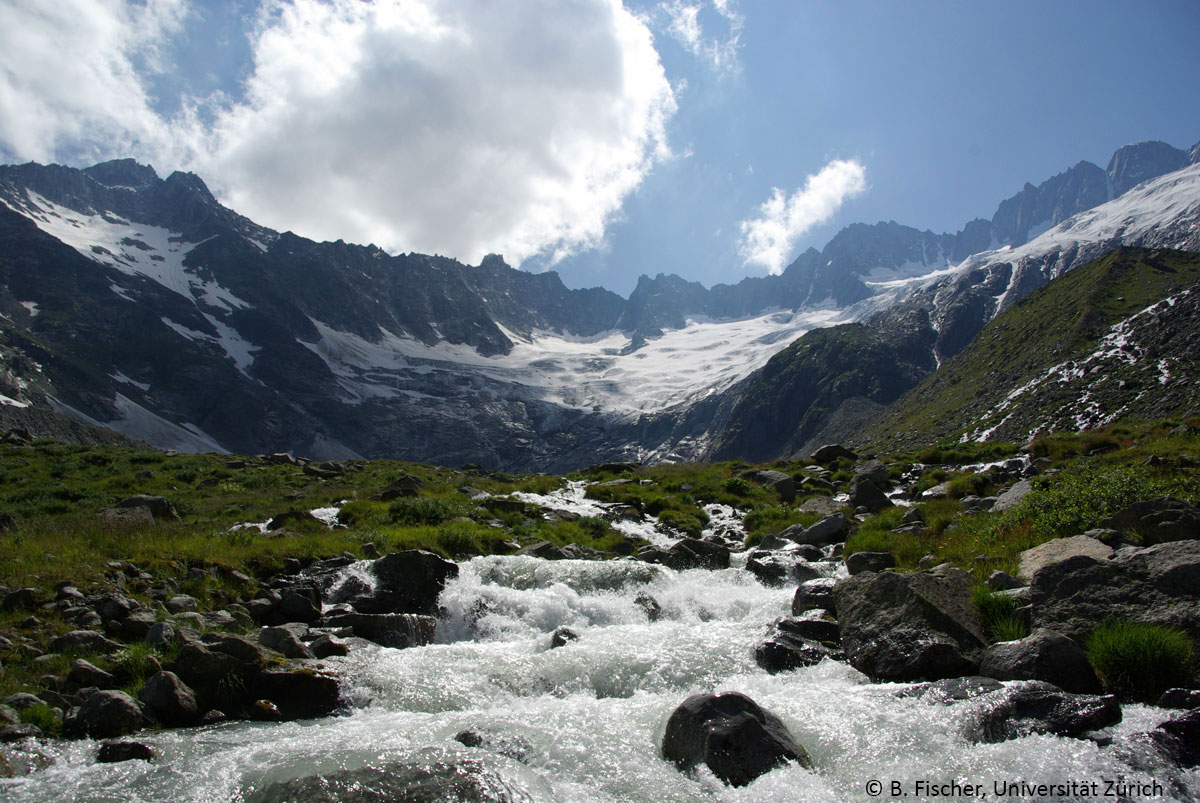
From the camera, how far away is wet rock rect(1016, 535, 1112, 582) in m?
9.17

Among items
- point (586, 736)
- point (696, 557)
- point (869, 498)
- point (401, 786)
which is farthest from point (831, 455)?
point (401, 786)

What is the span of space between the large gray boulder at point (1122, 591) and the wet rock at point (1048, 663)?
55 centimetres

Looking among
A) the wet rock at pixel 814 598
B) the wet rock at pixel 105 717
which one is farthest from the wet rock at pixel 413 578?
the wet rock at pixel 814 598

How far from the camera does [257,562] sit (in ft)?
44.8

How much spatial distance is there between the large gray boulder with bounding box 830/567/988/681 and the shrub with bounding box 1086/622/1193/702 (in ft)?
4.79

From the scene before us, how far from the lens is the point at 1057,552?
9.96 metres

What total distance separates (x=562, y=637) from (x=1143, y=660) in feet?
27.2

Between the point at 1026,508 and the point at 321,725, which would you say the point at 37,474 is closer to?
the point at 321,725

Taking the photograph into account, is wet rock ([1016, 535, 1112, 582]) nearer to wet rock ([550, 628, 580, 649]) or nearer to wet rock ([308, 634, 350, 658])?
wet rock ([550, 628, 580, 649])

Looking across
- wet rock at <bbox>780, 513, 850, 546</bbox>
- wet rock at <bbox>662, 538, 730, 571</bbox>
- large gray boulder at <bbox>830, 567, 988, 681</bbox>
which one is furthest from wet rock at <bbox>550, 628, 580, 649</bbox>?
wet rock at <bbox>780, 513, 850, 546</bbox>

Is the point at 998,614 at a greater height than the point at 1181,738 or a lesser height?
greater

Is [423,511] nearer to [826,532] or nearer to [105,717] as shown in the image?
[826,532]

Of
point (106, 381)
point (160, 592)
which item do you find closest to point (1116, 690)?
point (160, 592)

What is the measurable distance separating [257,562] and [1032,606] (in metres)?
14.8
